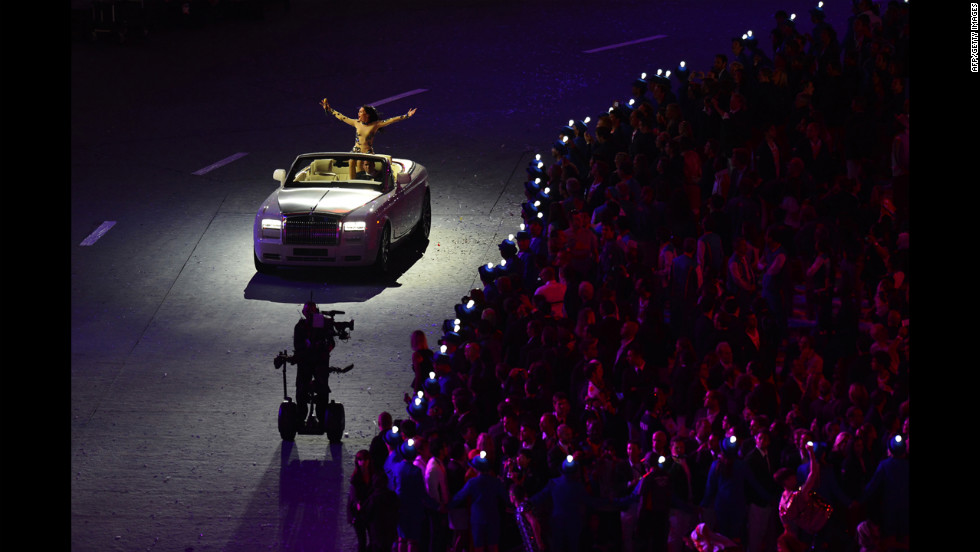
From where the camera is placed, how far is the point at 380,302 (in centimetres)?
1927

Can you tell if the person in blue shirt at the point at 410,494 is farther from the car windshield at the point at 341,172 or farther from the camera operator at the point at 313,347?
the car windshield at the point at 341,172

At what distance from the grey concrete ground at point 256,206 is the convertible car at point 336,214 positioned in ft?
1.37

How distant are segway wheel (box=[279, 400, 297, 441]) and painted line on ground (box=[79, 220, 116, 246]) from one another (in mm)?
7772

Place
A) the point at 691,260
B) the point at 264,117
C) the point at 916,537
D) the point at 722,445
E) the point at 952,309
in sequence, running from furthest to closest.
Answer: the point at 264,117 < the point at 691,260 < the point at 722,445 < the point at 952,309 < the point at 916,537

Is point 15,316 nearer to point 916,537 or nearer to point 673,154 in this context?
point 916,537

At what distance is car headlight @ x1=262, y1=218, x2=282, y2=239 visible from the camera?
64.5 ft

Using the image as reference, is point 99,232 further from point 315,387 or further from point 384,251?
point 315,387

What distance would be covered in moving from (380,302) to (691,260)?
5419 millimetres

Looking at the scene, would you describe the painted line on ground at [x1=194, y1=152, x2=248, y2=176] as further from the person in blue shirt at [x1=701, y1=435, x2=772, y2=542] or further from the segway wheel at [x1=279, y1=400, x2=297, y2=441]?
the person in blue shirt at [x1=701, y1=435, x2=772, y2=542]

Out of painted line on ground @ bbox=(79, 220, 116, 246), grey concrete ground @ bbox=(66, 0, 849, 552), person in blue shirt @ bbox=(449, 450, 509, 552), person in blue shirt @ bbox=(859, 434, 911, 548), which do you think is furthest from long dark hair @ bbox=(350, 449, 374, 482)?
painted line on ground @ bbox=(79, 220, 116, 246)

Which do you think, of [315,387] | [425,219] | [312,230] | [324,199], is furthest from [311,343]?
[425,219]

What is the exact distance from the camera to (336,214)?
1964 centimetres

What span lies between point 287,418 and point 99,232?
326 inches

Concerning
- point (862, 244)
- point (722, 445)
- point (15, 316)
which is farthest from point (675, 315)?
point (15, 316)
